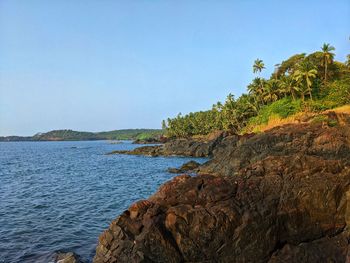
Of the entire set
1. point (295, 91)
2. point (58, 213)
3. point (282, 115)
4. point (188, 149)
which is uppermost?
point (295, 91)

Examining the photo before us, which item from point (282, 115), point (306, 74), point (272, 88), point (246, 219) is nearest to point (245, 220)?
point (246, 219)

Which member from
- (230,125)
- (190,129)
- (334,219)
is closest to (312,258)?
(334,219)

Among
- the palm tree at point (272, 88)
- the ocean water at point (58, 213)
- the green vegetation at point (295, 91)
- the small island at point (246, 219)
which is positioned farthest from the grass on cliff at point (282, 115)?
the small island at point (246, 219)

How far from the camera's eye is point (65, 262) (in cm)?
1579

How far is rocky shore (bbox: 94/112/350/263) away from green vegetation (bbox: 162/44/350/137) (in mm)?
59337

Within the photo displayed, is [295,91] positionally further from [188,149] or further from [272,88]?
[188,149]

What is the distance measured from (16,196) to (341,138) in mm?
35781

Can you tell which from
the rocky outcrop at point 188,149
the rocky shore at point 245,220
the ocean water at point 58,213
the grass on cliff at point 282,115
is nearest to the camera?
the rocky shore at point 245,220

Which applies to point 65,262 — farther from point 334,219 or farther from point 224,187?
point 334,219

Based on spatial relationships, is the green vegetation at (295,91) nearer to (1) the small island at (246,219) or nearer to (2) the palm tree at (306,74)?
(2) the palm tree at (306,74)

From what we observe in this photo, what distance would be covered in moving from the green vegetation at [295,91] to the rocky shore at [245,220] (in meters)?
59.3

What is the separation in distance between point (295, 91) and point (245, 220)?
245 feet

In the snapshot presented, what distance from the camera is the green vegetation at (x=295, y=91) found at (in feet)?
236

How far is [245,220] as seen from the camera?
13.0 metres
